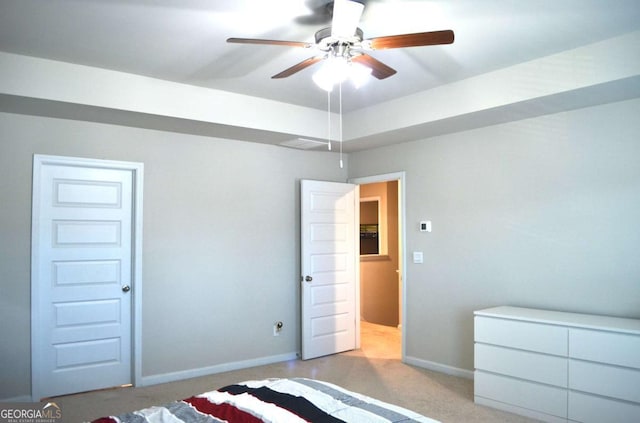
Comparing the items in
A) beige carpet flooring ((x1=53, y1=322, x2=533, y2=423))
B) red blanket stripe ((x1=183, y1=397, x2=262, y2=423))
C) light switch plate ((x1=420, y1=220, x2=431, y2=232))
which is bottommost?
beige carpet flooring ((x1=53, y1=322, x2=533, y2=423))

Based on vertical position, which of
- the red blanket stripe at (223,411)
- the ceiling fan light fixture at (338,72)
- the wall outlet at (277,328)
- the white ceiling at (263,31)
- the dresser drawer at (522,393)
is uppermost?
the white ceiling at (263,31)

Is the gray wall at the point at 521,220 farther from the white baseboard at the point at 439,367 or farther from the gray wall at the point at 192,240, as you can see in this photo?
the gray wall at the point at 192,240

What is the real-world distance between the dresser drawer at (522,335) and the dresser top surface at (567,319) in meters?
0.04

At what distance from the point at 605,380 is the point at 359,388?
1964 millimetres

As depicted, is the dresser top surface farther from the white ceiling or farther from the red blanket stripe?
the red blanket stripe

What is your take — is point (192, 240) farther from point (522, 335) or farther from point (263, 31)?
point (522, 335)

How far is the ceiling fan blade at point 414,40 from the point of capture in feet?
7.50

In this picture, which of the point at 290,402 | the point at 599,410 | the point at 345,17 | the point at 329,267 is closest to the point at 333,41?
the point at 345,17

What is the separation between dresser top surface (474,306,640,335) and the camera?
10.3ft

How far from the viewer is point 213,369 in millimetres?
4684

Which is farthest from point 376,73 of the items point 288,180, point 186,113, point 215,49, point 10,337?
point 10,337

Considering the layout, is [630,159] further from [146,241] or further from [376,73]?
[146,241]

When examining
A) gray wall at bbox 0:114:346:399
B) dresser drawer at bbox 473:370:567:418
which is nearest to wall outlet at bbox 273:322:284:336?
gray wall at bbox 0:114:346:399

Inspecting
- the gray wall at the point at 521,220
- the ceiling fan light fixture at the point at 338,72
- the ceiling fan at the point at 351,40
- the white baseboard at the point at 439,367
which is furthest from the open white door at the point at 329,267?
the ceiling fan at the point at 351,40
